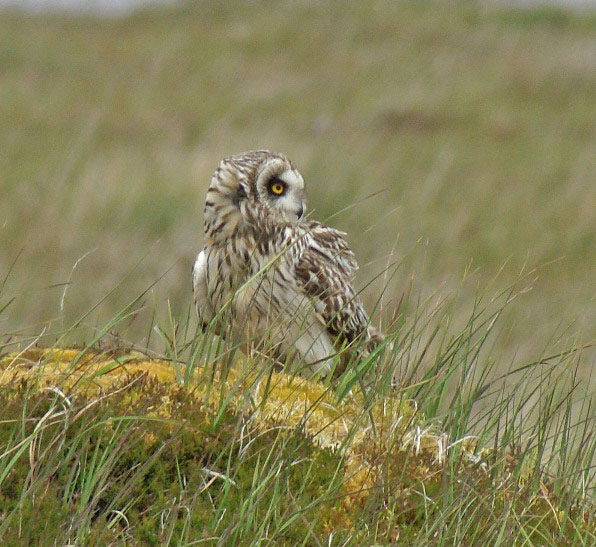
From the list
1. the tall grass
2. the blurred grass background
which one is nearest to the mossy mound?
the tall grass

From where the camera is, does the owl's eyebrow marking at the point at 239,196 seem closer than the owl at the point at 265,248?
No

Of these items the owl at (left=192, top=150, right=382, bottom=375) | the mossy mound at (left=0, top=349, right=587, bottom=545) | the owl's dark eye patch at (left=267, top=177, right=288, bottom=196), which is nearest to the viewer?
the mossy mound at (left=0, top=349, right=587, bottom=545)

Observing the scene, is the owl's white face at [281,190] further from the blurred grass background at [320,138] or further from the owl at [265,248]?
the blurred grass background at [320,138]

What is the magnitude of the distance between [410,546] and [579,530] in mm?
557

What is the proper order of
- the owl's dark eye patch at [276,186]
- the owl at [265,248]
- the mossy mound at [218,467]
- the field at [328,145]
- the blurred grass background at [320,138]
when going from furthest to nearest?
the blurred grass background at [320,138]
the field at [328,145]
the owl's dark eye patch at [276,186]
the owl at [265,248]
the mossy mound at [218,467]

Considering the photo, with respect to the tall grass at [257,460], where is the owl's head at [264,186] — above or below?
above

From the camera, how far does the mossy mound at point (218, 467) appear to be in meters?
3.33

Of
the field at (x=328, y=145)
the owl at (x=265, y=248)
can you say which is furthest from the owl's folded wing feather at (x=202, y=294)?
the field at (x=328, y=145)

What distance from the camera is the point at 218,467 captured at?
3719mm

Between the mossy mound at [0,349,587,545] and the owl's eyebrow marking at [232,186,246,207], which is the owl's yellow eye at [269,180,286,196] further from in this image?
the mossy mound at [0,349,587,545]

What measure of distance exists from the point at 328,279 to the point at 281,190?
0.41 m

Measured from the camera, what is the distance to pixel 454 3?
92.3 feet

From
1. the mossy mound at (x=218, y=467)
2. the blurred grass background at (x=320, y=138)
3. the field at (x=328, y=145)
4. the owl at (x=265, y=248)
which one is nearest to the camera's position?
the mossy mound at (x=218, y=467)

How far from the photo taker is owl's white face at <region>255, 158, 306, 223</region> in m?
5.25
